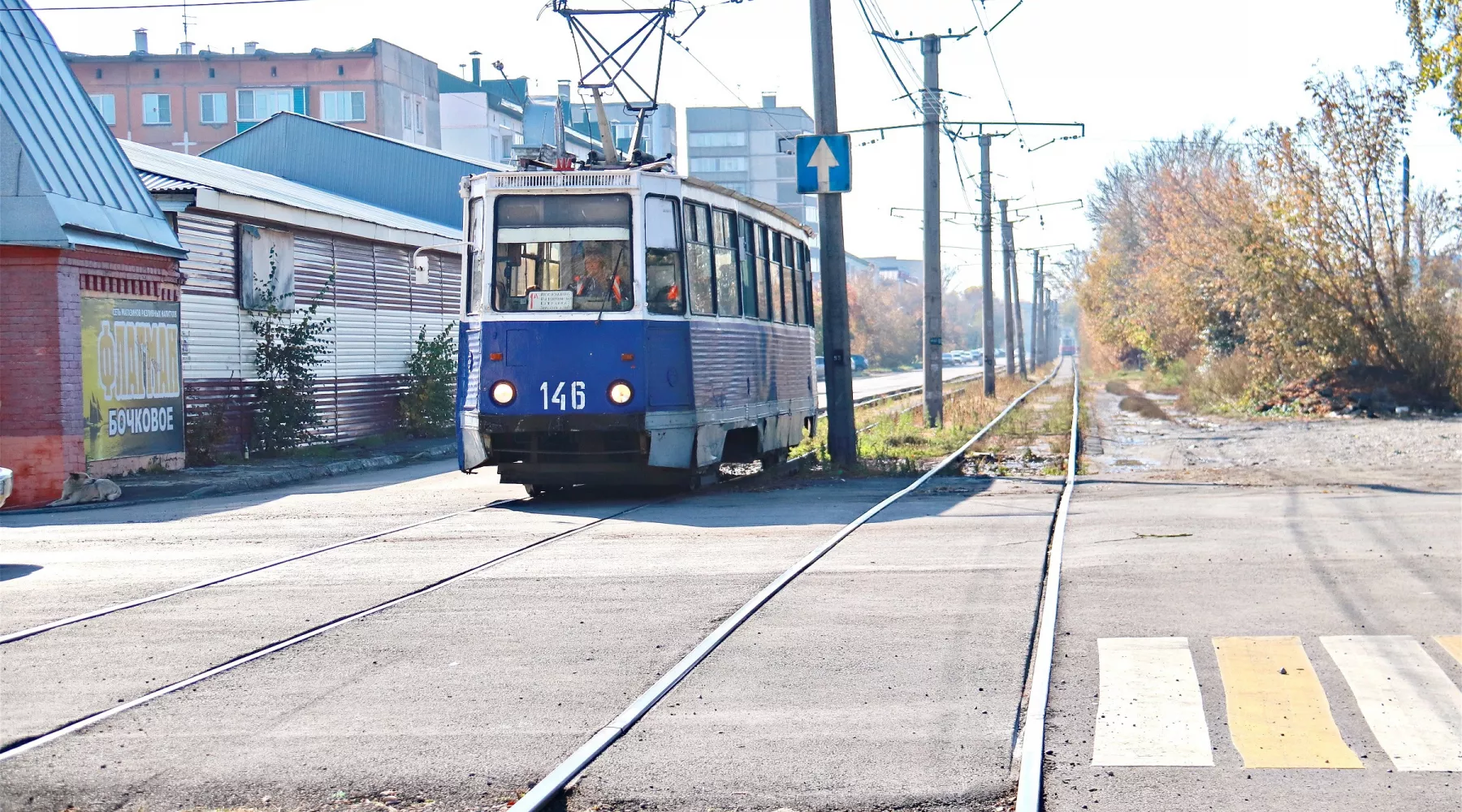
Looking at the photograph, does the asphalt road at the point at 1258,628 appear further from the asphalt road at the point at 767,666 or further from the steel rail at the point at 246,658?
the steel rail at the point at 246,658

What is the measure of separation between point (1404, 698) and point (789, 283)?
14.1 meters

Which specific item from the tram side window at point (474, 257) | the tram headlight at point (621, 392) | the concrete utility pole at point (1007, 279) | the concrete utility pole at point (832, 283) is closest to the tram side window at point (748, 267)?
the concrete utility pole at point (832, 283)

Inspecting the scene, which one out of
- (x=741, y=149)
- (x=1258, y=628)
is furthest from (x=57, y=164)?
(x=741, y=149)

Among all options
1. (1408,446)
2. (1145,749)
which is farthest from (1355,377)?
(1145,749)

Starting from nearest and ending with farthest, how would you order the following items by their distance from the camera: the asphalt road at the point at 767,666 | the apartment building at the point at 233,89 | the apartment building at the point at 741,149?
1. the asphalt road at the point at 767,666
2. the apartment building at the point at 233,89
3. the apartment building at the point at 741,149

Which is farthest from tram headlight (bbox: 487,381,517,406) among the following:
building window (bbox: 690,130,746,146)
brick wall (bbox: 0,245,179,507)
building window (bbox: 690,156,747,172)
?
building window (bbox: 690,130,746,146)

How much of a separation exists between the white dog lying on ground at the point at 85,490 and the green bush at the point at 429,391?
10.9 meters

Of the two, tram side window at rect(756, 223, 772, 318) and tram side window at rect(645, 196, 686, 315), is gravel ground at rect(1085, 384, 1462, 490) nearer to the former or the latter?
tram side window at rect(756, 223, 772, 318)

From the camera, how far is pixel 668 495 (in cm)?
1636

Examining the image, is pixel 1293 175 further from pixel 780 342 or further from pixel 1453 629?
pixel 1453 629

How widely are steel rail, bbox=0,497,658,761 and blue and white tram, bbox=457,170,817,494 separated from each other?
288cm

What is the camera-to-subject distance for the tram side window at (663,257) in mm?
14906

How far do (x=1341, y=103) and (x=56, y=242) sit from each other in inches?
966

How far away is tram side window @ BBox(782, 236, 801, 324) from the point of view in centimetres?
1977
